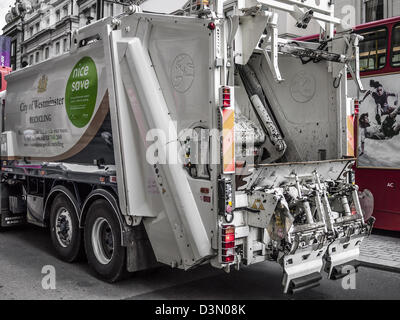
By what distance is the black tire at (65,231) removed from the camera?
591cm

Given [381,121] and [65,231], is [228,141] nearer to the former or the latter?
[65,231]

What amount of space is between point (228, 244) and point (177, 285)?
1.43 meters

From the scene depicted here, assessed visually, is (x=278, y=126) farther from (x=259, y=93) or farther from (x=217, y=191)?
(x=217, y=191)

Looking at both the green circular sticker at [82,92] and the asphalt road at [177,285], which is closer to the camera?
the asphalt road at [177,285]

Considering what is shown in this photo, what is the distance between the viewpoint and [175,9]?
15.3 ft

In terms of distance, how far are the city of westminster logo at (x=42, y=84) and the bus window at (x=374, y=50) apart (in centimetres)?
569

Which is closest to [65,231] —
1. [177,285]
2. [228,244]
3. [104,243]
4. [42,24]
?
[104,243]

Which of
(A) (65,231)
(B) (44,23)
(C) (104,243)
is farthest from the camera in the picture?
(B) (44,23)

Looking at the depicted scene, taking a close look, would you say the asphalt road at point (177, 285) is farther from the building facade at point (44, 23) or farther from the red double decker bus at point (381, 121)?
the building facade at point (44, 23)

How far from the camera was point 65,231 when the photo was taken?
619cm

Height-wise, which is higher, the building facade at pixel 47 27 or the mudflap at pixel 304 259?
the building facade at pixel 47 27

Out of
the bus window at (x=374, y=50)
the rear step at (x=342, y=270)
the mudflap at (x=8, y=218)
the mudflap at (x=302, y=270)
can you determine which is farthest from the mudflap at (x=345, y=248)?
the mudflap at (x=8, y=218)

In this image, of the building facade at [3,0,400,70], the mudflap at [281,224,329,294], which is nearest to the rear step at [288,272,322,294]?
the mudflap at [281,224,329,294]

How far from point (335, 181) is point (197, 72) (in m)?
2.20
